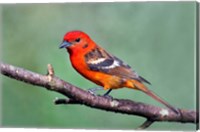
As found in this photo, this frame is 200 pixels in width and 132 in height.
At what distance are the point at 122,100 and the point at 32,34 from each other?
0.57 metres

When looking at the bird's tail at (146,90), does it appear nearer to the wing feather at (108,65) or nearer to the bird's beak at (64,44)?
the wing feather at (108,65)

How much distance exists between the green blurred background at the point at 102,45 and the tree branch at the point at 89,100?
27 mm

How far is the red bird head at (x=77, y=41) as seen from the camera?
3.07 m

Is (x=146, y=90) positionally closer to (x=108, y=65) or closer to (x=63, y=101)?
(x=108, y=65)

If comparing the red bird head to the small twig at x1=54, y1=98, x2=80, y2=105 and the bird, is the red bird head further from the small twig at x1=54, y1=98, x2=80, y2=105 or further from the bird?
the small twig at x1=54, y1=98, x2=80, y2=105

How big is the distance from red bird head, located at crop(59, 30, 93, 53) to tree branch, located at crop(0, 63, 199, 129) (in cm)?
15

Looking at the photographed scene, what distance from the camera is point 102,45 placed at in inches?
121

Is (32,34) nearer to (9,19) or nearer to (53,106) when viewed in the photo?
(9,19)

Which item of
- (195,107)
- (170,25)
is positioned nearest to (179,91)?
(195,107)

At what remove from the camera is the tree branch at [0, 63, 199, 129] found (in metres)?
3.05

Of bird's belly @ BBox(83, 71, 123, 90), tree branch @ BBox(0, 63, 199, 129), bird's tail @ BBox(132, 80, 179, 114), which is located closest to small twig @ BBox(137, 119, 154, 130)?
tree branch @ BBox(0, 63, 199, 129)

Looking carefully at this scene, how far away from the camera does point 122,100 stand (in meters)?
3.08

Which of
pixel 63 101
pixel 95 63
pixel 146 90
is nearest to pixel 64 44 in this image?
pixel 95 63

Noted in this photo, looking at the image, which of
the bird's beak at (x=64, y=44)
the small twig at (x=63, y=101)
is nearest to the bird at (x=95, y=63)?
the bird's beak at (x=64, y=44)
